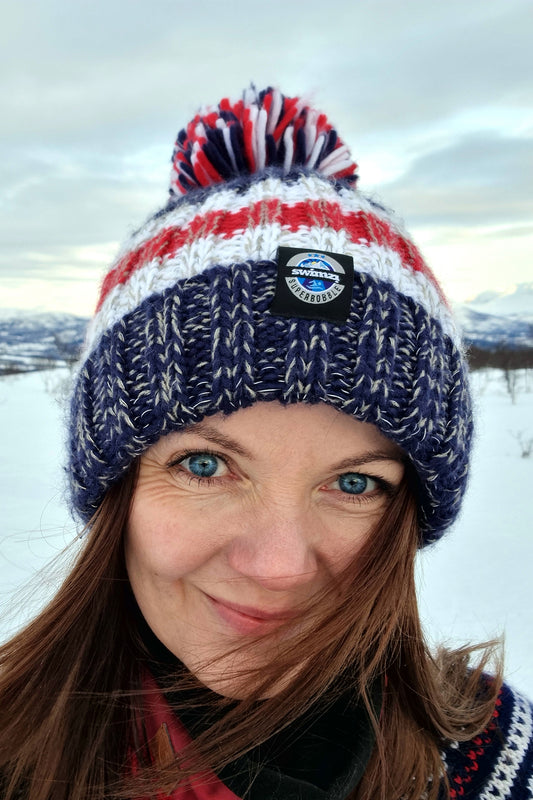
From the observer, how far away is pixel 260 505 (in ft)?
3.26

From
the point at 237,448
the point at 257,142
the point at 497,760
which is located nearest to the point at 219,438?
the point at 237,448

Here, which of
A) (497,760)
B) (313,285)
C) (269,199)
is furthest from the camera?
(497,760)

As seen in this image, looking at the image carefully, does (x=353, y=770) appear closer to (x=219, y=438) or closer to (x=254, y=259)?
(x=219, y=438)

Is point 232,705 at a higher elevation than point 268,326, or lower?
lower

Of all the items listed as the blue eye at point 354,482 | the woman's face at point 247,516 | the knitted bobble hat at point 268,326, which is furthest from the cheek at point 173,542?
the blue eye at point 354,482

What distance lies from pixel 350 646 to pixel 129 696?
1.77ft

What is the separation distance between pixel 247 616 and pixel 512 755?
699 mm

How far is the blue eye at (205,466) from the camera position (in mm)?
1021

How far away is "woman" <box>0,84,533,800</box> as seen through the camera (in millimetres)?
976

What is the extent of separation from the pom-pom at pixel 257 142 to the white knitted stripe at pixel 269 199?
0.09 m

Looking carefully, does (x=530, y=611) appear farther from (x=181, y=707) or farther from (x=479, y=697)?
(x=181, y=707)

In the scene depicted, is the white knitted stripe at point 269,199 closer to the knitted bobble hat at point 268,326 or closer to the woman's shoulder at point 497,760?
the knitted bobble hat at point 268,326

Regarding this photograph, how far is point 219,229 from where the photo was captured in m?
1.04

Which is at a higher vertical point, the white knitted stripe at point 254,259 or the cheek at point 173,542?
the white knitted stripe at point 254,259
